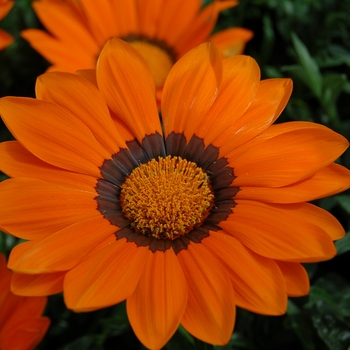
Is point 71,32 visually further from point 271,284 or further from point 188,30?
point 271,284

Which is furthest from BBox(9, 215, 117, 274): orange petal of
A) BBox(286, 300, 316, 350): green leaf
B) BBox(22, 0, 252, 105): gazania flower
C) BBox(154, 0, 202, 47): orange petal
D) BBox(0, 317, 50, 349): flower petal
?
BBox(154, 0, 202, 47): orange petal

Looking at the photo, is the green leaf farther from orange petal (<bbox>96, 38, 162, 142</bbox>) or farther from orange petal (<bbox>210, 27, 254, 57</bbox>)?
orange petal (<bbox>210, 27, 254, 57</bbox>)

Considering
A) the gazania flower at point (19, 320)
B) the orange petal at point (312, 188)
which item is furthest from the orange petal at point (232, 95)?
the gazania flower at point (19, 320)

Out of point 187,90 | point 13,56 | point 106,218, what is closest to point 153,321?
point 106,218

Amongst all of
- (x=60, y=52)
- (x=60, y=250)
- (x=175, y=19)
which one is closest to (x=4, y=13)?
(x=60, y=52)

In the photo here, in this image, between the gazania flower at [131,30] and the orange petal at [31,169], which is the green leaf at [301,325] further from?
the gazania flower at [131,30]

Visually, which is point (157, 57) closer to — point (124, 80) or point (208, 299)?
point (124, 80)
